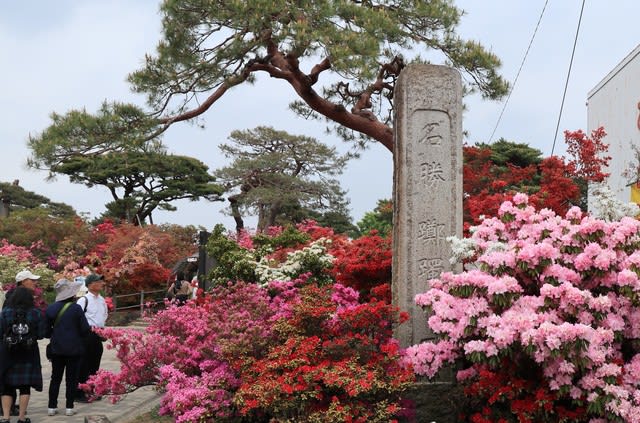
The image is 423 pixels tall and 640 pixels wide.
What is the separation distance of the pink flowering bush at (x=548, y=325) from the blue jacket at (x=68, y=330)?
3.64 meters

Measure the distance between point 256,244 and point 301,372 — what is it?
7.34 meters

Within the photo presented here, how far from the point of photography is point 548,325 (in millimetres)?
4812

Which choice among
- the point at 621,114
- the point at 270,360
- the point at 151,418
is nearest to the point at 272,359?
the point at 270,360

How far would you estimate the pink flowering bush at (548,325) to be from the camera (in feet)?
16.1

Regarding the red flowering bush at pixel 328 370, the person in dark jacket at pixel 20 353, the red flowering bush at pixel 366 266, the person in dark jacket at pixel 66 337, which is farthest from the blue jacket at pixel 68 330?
the red flowering bush at pixel 366 266

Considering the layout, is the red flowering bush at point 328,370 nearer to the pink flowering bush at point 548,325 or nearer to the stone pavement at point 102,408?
the pink flowering bush at point 548,325

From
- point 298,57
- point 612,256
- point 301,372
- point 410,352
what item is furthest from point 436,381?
point 298,57

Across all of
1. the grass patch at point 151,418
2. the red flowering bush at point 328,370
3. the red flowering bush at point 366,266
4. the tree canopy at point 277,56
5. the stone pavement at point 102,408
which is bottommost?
the stone pavement at point 102,408

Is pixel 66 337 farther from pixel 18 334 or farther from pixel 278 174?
pixel 278 174

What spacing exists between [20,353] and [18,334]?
253 millimetres

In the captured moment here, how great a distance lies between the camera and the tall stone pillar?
652cm

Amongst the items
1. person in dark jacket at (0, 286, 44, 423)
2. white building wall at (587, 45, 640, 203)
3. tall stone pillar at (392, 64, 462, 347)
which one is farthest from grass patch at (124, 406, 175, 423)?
white building wall at (587, 45, 640, 203)

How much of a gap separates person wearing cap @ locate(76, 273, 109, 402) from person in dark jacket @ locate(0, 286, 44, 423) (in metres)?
0.97

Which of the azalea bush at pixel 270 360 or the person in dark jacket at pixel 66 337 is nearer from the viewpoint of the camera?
the azalea bush at pixel 270 360
